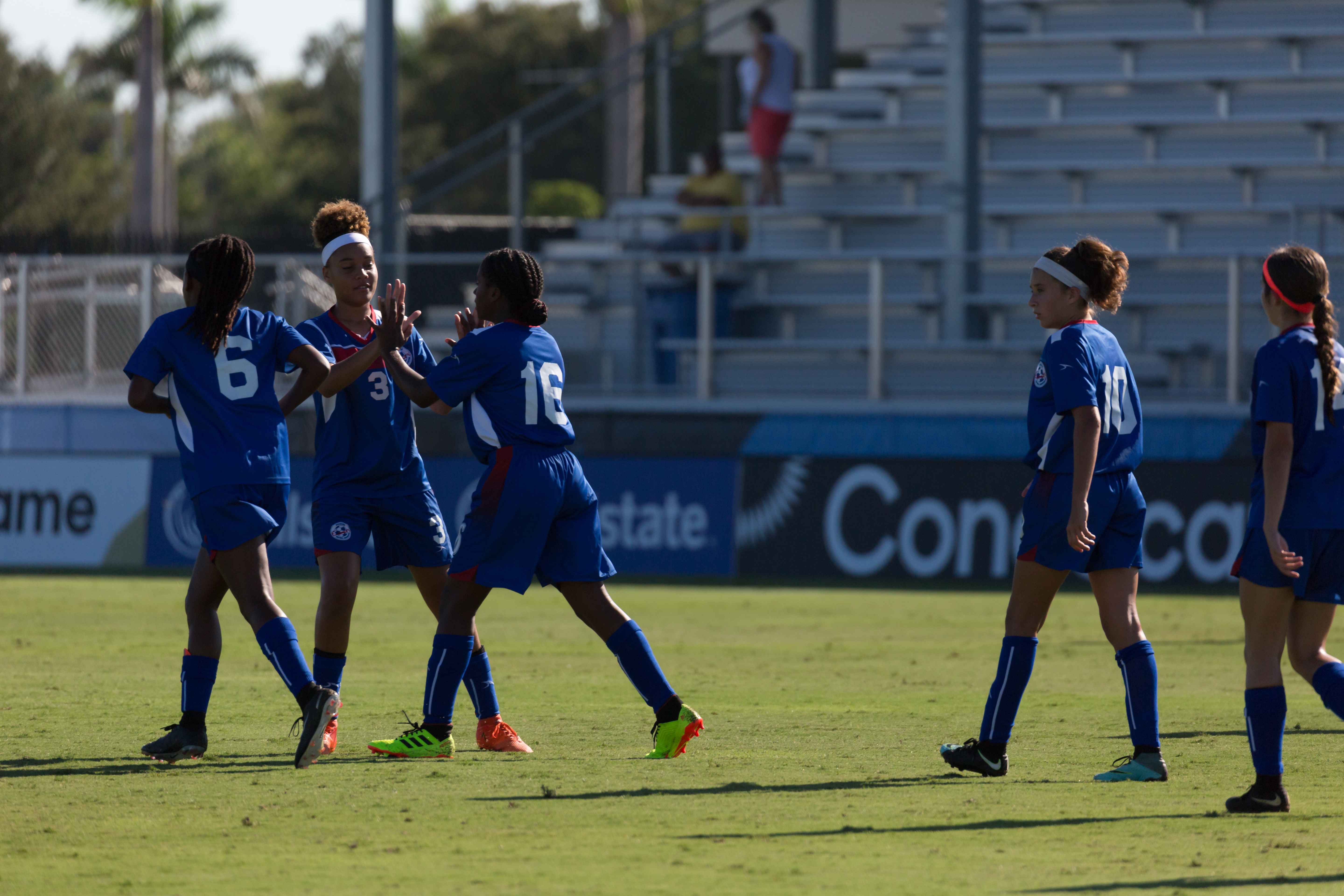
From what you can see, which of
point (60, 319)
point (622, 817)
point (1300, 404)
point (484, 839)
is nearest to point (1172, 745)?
point (1300, 404)

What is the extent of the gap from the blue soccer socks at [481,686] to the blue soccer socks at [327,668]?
50 cm

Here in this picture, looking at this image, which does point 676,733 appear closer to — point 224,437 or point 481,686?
point 481,686

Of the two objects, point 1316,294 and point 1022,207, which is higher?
point 1022,207

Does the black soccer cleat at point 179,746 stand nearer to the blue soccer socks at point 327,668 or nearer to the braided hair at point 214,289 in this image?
the blue soccer socks at point 327,668

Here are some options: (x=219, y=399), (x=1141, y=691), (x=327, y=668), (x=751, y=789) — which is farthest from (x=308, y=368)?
(x=1141, y=691)

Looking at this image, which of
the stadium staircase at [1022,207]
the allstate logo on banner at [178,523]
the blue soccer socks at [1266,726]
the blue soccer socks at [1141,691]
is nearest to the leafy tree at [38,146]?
the stadium staircase at [1022,207]

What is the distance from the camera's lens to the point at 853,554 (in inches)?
632

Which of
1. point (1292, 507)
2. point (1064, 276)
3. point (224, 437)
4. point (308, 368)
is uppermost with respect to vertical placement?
point (1064, 276)

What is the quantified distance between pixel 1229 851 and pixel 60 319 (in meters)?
15.9

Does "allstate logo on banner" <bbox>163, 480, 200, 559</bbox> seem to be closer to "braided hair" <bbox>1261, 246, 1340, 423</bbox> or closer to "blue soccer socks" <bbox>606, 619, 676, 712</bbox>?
"blue soccer socks" <bbox>606, 619, 676, 712</bbox>

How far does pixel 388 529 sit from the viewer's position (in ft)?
23.8

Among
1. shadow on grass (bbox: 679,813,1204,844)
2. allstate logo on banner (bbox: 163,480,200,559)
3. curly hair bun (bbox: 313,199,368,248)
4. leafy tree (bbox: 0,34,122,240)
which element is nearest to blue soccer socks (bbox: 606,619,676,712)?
shadow on grass (bbox: 679,813,1204,844)

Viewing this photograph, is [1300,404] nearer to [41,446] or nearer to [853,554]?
[853,554]

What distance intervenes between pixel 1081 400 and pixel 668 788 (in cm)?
196
